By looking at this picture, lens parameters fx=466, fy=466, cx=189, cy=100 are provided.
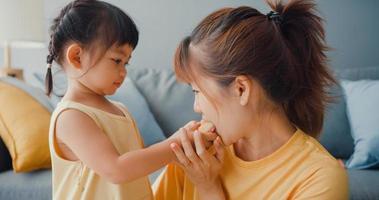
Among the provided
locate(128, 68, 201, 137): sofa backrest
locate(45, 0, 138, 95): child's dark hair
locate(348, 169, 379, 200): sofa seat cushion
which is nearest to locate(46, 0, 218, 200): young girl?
locate(45, 0, 138, 95): child's dark hair

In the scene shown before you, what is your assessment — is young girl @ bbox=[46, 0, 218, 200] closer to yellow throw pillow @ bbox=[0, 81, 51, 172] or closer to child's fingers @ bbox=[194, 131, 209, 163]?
child's fingers @ bbox=[194, 131, 209, 163]

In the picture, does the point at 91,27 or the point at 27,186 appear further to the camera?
the point at 27,186

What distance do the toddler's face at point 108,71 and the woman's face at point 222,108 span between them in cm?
23

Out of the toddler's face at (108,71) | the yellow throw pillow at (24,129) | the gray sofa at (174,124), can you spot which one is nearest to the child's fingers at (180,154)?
the toddler's face at (108,71)

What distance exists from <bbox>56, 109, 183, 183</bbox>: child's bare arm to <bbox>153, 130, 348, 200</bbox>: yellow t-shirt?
12 cm

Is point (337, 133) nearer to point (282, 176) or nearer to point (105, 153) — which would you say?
point (282, 176)

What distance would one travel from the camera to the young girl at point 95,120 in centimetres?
98

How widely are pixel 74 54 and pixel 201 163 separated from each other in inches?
15.8

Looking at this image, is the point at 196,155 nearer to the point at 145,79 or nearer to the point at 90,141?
the point at 90,141

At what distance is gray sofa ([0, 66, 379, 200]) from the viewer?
171 centimetres

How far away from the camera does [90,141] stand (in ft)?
3.24

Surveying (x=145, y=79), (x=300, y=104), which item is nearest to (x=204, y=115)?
(x=300, y=104)

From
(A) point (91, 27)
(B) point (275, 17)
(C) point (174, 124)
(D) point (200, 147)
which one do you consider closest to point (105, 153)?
(D) point (200, 147)

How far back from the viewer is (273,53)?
0.93 metres
